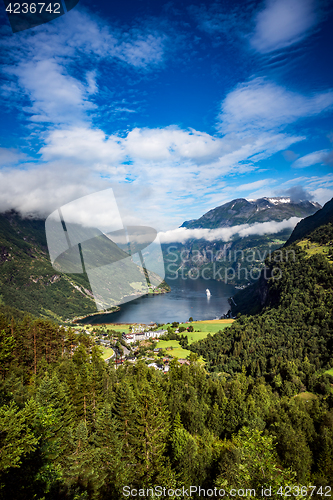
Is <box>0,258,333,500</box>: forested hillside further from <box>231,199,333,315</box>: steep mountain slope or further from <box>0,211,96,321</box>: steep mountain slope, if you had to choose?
<box>0,211,96,321</box>: steep mountain slope

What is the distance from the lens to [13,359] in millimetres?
20656

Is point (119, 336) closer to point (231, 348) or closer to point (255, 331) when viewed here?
point (231, 348)

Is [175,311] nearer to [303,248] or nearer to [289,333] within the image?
[289,333]

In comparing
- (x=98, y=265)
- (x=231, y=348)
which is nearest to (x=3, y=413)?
(x=98, y=265)

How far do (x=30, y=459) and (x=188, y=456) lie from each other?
→ 11.2m

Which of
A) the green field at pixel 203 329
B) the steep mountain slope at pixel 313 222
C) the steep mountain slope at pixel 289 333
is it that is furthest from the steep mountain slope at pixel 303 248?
the green field at pixel 203 329

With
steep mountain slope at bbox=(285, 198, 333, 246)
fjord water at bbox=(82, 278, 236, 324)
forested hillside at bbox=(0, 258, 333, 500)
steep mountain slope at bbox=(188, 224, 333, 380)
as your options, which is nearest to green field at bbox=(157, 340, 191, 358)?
steep mountain slope at bbox=(188, 224, 333, 380)

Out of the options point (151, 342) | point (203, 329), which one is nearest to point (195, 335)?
point (203, 329)

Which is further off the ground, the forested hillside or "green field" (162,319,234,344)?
the forested hillside

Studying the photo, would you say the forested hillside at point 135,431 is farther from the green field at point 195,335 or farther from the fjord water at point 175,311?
the fjord water at point 175,311

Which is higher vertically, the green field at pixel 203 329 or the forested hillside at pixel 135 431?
the forested hillside at pixel 135 431

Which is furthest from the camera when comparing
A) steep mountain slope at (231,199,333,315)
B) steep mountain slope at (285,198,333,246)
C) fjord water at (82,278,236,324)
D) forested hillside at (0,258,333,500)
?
steep mountain slope at (285,198,333,246)

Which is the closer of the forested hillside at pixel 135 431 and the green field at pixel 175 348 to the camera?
the forested hillside at pixel 135 431

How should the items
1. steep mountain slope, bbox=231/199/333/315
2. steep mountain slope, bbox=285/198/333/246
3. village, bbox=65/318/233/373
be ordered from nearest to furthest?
village, bbox=65/318/233/373 → steep mountain slope, bbox=231/199/333/315 → steep mountain slope, bbox=285/198/333/246
